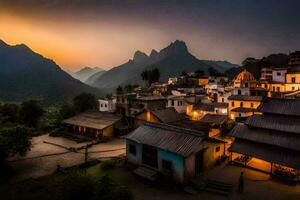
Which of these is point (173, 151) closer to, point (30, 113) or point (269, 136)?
point (269, 136)

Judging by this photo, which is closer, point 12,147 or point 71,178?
point 71,178

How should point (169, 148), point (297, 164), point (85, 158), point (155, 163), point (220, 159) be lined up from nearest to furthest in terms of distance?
point (297, 164), point (169, 148), point (155, 163), point (220, 159), point (85, 158)

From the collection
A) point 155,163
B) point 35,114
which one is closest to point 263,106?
point 155,163

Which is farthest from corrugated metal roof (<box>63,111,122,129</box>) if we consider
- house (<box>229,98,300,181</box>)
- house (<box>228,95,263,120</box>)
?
house (<box>228,95,263,120</box>)

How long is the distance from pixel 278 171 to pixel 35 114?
6150cm

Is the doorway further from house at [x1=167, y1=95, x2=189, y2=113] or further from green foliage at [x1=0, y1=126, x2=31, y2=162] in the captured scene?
house at [x1=167, y1=95, x2=189, y2=113]

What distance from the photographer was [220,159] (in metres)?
28.6

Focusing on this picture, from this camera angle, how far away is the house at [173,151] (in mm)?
23219

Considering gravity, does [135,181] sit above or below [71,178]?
below

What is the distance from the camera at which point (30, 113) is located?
6181 cm

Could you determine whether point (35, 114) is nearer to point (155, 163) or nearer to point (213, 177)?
point (155, 163)

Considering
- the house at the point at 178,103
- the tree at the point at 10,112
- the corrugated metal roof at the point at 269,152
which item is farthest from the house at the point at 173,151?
the tree at the point at 10,112

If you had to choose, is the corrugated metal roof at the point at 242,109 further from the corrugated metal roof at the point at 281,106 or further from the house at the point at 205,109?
the corrugated metal roof at the point at 281,106

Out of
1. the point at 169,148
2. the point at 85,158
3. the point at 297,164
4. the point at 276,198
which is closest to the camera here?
the point at 276,198
